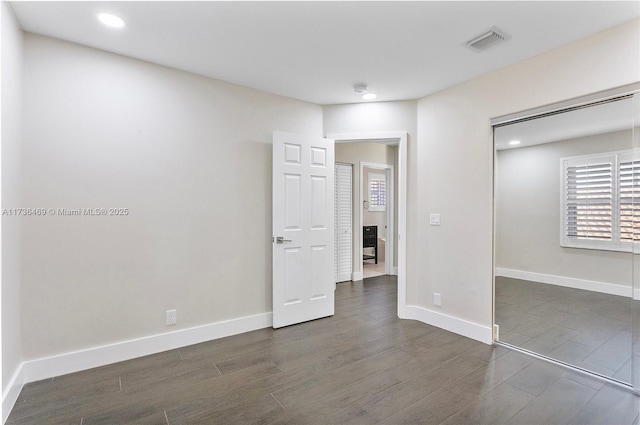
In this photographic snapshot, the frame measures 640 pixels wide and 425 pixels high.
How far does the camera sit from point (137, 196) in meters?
2.75

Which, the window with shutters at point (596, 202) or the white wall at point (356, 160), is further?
the white wall at point (356, 160)

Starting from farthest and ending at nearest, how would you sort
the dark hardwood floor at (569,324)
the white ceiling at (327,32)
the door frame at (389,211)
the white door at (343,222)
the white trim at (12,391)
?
the door frame at (389,211), the white door at (343,222), the dark hardwood floor at (569,324), the white ceiling at (327,32), the white trim at (12,391)

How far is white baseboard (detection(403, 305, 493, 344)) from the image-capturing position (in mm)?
3039

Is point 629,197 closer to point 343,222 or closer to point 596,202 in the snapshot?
point 596,202

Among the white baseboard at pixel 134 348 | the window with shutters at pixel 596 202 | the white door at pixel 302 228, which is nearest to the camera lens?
the white baseboard at pixel 134 348

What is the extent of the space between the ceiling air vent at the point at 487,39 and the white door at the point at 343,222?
331cm

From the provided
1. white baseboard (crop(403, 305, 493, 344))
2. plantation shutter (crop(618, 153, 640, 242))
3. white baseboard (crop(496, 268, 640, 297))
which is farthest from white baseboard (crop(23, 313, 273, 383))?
plantation shutter (crop(618, 153, 640, 242))

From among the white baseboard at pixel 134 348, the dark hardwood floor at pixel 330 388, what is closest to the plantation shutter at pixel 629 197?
the dark hardwood floor at pixel 330 388

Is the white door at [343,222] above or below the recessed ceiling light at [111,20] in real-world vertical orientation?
below

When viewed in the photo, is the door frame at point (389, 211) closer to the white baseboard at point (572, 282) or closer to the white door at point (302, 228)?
the white door at point (302, 228)

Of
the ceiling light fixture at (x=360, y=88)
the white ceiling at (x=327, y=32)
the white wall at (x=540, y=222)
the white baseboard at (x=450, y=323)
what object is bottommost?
the white baseboard at (x=450, y=323)

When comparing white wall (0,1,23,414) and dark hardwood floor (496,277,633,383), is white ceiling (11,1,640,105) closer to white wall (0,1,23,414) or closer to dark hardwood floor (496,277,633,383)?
white wall (0,1,23,414)

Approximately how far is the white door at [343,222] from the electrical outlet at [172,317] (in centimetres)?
312

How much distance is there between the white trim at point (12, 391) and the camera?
6.23 ft
